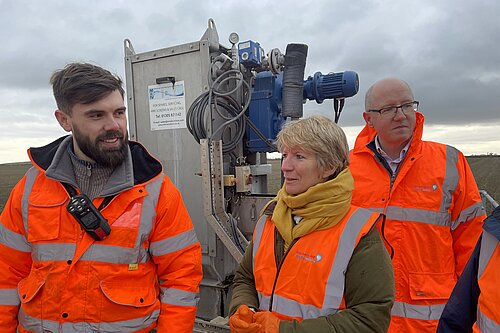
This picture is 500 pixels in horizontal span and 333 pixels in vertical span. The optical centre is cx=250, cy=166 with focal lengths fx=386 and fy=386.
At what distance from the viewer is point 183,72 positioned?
12.2ft

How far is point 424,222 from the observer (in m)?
2.03

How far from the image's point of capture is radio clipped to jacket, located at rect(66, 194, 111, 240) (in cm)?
172

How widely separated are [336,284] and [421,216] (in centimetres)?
86

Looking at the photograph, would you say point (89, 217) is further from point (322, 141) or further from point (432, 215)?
point (432, 215)

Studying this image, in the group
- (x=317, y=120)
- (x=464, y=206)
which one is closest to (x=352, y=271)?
(x=317, y=120)

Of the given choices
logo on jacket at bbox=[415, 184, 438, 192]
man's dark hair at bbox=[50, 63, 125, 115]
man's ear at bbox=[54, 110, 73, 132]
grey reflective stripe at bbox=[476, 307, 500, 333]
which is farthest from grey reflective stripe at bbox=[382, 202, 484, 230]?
man's ear at bbox=[54, 110, 73, 132]

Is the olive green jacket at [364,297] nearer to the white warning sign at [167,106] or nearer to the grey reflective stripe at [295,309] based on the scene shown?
the grey reflective stripe at [295,309]

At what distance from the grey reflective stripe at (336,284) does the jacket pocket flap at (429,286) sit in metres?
0.71

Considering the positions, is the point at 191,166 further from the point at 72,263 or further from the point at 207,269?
the point at 72,263

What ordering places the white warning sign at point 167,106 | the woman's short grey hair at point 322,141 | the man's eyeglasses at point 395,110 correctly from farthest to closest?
the white warning sign at point 167,106 < the man's eyeglasses at point 395,110 < the woman's short grey hair at point 322,141

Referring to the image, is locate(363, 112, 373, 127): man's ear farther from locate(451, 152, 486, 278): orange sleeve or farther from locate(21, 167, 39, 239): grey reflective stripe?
locate(21, 167, 39, 239): grey reflective stripe

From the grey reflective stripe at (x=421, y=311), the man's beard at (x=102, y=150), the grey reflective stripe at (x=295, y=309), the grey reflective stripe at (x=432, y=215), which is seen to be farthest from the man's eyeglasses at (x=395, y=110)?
the man's beard at (x=102, y=150)

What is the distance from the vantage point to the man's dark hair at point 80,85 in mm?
1836

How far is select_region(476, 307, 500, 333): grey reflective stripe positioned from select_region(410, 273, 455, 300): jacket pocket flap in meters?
0.56
